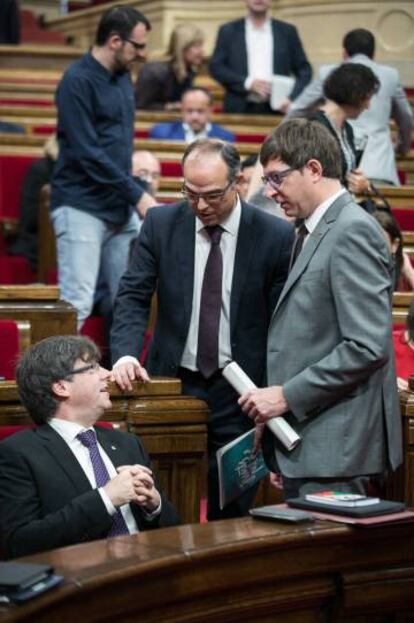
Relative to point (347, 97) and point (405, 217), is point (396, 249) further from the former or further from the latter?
point (405, 217)

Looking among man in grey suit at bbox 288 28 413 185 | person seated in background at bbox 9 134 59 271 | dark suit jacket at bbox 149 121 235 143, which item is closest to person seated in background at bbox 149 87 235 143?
dark suit jacket at bbox 149 121 235 143

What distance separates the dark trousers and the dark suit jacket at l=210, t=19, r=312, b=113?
4.87 metres

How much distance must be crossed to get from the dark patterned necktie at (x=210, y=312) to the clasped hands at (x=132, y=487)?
0.45 m

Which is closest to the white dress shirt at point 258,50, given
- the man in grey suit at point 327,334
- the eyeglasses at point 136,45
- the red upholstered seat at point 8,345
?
the eyeglasses at point 136,45

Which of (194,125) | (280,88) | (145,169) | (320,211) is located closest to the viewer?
(320,211)

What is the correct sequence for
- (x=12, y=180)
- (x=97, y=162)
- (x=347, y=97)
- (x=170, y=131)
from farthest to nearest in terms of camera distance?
(x=12, y=180) < (x=170, y=131) < (x=97, y=162) < (x=347, y=97)

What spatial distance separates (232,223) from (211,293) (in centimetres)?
17

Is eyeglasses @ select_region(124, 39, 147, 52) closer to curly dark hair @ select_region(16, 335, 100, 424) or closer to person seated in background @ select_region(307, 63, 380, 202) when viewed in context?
person seated in background @ select_region(307, 63, 380, 202)

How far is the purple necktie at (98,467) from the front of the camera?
3270 mm

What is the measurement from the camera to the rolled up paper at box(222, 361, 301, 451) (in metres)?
3.24

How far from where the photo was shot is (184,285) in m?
3.62

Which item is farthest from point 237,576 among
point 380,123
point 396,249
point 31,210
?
point 31,210

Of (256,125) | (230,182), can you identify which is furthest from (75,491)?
(256,125)

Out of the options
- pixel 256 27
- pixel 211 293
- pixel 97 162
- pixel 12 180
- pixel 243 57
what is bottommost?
pixel 12 180
